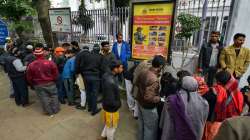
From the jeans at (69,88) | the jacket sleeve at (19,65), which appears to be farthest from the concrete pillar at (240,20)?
the jacket sleeve at (19,65)

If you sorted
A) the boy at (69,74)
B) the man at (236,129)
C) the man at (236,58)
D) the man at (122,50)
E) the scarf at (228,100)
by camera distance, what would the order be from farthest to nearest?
the man at (122,50), the boy at (69,74), the man at (236,58), the scarf at (228,100), the man at (236,129)

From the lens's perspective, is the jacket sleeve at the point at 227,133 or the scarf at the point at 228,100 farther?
the scarf at the point at 228,100

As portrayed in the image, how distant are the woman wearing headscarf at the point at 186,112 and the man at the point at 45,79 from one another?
3216mm

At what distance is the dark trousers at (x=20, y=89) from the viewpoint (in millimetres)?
5068

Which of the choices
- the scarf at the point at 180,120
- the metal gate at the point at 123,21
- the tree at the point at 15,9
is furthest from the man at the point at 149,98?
the tree at the point at 15,9

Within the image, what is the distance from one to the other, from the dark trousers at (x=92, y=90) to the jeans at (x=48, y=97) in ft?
2.98

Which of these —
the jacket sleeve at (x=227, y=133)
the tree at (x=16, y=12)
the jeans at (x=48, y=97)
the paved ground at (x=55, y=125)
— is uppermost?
the tree at (x=16, y=12)

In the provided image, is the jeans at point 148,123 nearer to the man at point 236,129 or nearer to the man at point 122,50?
the man at point 236,129

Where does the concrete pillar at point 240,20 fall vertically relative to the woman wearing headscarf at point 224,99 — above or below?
above

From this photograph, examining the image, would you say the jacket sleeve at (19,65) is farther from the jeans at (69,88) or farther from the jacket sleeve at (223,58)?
the jacket sleeve at (223,58)

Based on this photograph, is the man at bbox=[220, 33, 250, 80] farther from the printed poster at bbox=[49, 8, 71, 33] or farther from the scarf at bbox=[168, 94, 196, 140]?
the printed poster at bbox=[49, 8, 71, 33]

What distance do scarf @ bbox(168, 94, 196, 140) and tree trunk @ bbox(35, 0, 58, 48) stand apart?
7.00m

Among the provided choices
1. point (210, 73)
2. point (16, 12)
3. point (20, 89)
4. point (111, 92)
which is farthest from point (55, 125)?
point (16, 12)

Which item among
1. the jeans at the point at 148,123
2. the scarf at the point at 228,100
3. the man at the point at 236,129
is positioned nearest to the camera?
the man at the point at 236,129
